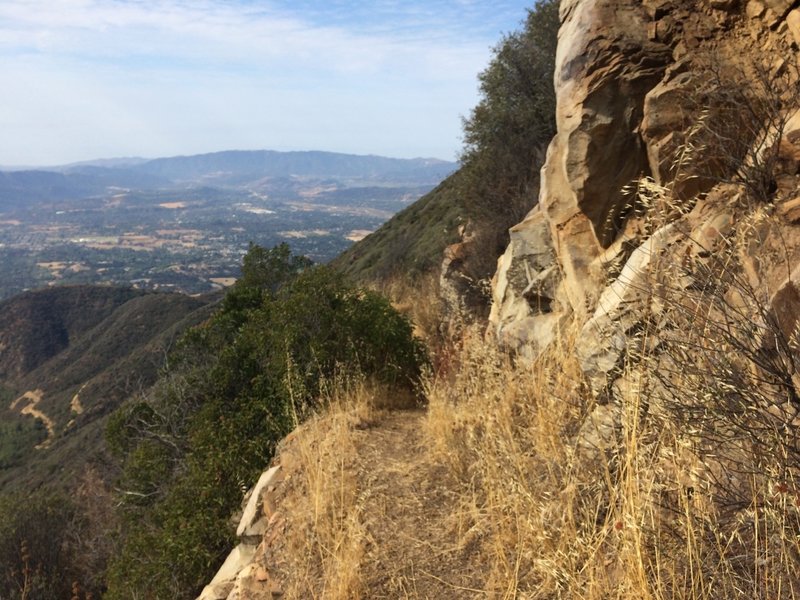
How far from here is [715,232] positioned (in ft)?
10.3

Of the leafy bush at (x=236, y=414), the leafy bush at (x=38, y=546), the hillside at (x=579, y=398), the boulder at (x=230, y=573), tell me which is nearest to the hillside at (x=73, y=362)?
the leafy bush at (x=38, y=546)

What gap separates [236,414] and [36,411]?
4995cm

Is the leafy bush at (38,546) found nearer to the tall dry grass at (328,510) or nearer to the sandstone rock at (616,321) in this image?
the tall dry grass at (328,510)

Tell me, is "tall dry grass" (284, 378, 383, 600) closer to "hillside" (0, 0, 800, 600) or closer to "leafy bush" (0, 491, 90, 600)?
"hillside" (0, 0, 800, 600)

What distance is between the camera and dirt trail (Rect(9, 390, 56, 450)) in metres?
41.7

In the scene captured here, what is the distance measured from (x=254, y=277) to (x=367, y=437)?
8.12 metres

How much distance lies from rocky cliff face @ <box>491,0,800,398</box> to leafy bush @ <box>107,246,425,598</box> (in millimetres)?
1840

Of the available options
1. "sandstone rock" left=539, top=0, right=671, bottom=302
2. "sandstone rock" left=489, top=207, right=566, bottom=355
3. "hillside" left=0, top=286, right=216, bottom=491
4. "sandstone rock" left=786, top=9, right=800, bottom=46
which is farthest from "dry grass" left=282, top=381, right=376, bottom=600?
"hillside" left=0, top=286, right=216, bottom=491

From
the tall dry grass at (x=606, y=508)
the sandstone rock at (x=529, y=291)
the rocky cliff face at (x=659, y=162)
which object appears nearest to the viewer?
the tall dry grass at (x=606, y=508)

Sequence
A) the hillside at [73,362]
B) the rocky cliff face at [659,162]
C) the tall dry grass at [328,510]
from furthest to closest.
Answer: the hillside at [73,362] < the tall dry grass at [328,510] < the rocky cliff face at [659,162]

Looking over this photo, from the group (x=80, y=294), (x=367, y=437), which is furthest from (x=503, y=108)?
(x=80, y=294)

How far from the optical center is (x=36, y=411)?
157ft

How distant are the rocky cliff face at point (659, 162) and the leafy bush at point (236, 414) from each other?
6.04 ft

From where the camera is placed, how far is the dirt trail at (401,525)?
2.92 meters
